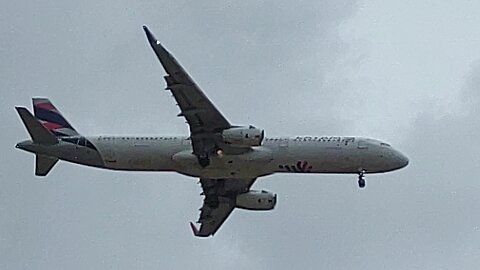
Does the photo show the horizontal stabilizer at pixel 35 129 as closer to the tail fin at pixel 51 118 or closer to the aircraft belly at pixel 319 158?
the tail fin at pixel 51 118

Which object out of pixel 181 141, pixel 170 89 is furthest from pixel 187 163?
pixel 170 89

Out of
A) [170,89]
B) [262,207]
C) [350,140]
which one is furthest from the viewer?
[262,207]

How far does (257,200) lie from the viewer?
105m

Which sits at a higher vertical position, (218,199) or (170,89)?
(170,89)

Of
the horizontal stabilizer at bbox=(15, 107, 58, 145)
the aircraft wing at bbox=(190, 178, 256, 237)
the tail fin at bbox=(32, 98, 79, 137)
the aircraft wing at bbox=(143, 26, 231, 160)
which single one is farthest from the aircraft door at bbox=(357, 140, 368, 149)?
the horizontal stabilizer at bbox=(15, 107, 58, 145)

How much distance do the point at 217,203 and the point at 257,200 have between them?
3509 mm

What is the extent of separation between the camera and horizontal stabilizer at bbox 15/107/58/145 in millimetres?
95625

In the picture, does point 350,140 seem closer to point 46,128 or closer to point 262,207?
point 262,207

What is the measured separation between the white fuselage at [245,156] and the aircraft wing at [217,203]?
24.4 feet

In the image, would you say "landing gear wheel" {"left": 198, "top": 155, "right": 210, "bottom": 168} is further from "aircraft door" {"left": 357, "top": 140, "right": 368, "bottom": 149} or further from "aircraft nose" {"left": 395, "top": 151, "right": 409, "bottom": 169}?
"aircraft nose" {"left": 395, "top": 151, "right": 409, "bottom": 169}

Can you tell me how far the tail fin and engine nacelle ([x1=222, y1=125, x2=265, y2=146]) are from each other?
1532 centimetres

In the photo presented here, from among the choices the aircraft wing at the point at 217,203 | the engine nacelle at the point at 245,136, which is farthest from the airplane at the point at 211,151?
the aircraft wing at the point at 217,203

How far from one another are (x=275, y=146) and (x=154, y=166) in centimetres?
987

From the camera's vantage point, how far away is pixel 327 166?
94.4 metres
